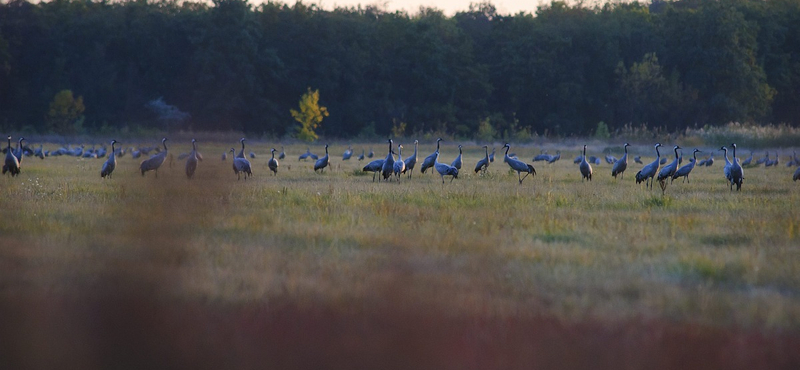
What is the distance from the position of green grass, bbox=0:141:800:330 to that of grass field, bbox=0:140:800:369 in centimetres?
3

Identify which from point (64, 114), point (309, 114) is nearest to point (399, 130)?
point (309, 114)

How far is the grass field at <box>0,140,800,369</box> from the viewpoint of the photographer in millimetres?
4914

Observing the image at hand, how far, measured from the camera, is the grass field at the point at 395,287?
16.1 ft

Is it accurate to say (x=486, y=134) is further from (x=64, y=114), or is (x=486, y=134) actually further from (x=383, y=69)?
(x=64, y=114)

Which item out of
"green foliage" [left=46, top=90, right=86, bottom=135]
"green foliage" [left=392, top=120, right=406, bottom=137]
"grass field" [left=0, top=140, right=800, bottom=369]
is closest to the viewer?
"grass field" [left=0, top=140, right=800, bottom=369]

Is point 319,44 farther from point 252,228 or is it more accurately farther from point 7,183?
point 252,228

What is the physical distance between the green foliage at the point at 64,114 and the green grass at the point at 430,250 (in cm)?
4553

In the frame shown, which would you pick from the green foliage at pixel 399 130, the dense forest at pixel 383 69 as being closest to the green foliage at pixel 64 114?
the dense forest at pixel 383 69

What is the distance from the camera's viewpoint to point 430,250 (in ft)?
25.8

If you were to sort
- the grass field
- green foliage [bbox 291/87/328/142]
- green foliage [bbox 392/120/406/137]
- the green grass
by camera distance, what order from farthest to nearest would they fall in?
green foliage [bbox 392/120/406/137] < green foliage [bbox 291/87/328/142] < the green grass < the grass field

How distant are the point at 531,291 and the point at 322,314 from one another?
1624 mm

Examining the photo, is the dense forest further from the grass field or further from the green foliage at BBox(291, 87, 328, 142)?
the grass field

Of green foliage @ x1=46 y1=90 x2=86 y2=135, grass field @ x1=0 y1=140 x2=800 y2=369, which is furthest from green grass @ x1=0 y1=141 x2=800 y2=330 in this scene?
green foliage @ x1=46 y1=90 x2=86 y2=135

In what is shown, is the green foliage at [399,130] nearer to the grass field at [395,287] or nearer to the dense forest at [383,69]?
the dense forest at [383,69]
